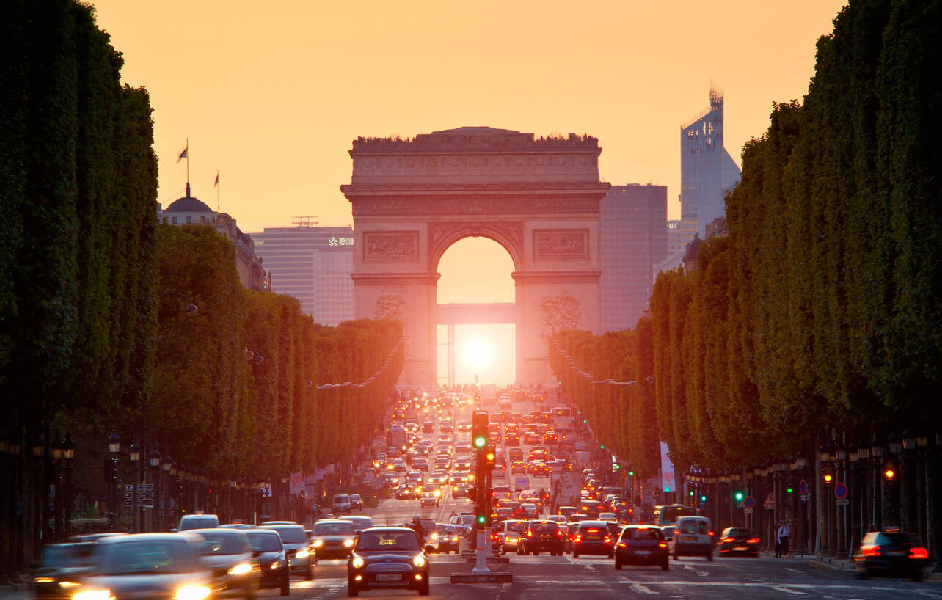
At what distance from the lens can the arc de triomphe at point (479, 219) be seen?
577ft

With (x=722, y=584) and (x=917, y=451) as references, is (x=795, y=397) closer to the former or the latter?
(x=917, y=451)

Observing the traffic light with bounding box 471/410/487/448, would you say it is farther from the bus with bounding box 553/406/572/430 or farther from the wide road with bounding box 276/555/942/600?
the bus with bounding box 553/406/572/430

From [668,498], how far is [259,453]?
1335 inches

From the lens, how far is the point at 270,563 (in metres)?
36.3

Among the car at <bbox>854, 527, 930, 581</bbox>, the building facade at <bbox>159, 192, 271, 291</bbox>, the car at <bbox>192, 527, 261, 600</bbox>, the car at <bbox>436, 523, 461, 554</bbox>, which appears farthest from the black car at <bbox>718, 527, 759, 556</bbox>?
the building facade at <bbox>159, 192, 271, 291</bbox>

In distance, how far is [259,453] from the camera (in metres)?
75.8

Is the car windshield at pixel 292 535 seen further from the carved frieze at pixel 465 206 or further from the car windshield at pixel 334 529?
the carved frieze at pixel 465 206

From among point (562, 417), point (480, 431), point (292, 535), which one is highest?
point (562, 417)

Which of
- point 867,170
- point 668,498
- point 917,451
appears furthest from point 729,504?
point 867,170

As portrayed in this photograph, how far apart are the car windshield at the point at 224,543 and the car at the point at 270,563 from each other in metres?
2.71

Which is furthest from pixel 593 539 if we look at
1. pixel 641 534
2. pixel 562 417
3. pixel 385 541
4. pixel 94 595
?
pixel 562 417

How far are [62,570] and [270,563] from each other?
39.4 feet

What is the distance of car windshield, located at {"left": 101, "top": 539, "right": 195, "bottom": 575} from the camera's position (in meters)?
24.3

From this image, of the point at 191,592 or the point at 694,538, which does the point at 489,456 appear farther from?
the point at 694,538
